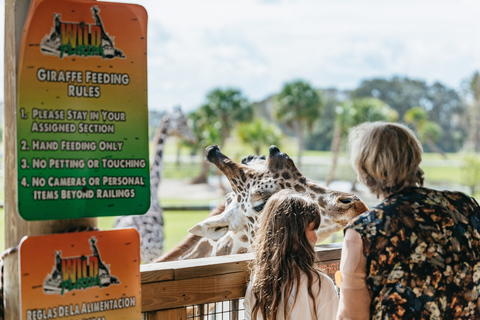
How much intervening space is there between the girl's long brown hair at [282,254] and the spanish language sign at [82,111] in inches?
28.6

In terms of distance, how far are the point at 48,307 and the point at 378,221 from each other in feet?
4.35

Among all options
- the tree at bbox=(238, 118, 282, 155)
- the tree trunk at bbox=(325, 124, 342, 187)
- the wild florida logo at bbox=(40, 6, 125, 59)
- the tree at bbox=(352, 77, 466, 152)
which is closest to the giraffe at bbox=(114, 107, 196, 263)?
the wild florida logo at bbox=(40, 6, 125, 59)

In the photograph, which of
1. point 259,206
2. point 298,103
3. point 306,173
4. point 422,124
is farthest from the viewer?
point 422,124

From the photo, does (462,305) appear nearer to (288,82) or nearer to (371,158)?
(371,158)

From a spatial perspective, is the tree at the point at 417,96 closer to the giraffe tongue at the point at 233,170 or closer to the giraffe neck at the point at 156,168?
the giraffe neck at the point at 156,168

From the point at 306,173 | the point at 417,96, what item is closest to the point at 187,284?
the point at 306,173

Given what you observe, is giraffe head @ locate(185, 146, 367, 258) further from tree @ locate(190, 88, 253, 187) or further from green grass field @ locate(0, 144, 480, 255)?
tree @ locate(190, 88, 253, 187)

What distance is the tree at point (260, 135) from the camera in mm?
38219

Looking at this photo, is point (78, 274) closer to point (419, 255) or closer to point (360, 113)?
point (419, 255)

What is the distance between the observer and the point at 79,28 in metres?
1.88

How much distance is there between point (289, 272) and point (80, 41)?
4.54 feet

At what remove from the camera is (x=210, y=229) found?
3281mm

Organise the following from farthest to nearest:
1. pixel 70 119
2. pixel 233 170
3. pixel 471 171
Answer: pixel 471 171
pixel 233 170
pixel 70 119

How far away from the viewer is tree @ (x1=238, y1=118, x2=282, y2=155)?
3822 centimetres
